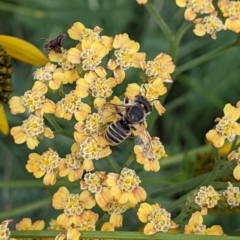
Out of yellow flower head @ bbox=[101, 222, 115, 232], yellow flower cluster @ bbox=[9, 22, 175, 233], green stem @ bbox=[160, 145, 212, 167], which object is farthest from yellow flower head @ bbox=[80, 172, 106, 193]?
green stem @ bbox=[160, 145, 212, 167]

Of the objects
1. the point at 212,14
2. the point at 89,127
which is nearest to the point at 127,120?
the point at 89,127

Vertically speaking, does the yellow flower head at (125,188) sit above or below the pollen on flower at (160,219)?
above

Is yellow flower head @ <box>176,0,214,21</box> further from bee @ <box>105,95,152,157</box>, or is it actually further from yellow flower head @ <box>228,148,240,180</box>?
yellow flower head @ <box>228,148,240,180</box>

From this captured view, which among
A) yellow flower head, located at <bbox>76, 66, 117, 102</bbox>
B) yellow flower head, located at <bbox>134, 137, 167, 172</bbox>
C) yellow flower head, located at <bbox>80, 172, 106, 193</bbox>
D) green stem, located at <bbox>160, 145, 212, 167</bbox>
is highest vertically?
green stem, located at <bbox>160, 145, 212, 167</bbox>

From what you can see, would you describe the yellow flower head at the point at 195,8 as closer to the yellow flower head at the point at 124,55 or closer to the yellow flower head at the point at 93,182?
the yellow flower head at the point at 124,55

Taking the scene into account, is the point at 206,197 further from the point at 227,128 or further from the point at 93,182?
the point at 93,182

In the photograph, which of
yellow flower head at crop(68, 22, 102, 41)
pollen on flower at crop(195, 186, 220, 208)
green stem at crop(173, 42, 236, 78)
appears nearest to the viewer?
pollen on flower at crop(195, 186, 220, 208)

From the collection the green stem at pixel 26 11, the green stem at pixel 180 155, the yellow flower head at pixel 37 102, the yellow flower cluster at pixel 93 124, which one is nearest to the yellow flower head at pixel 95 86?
the yellow flower cluster at pixel 93 124
